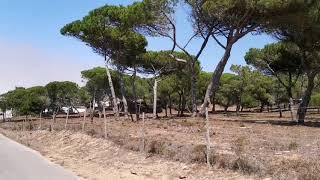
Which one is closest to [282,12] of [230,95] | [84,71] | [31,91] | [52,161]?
[52,161]

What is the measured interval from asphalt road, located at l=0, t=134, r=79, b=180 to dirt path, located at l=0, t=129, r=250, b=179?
0.45 metres

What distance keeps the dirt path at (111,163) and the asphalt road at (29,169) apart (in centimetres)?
45

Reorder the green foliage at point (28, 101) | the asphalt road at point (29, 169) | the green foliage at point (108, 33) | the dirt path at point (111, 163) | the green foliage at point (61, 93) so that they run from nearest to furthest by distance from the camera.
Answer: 1. the dirt path at point (111, 163)
2. the asphalt road at point (29, 169)
3. the green foliage at point (108, 33)
4. the green foliage at point (28, 101)
5. the green foliage at point (61, 93)

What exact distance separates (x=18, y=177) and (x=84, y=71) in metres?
67.1

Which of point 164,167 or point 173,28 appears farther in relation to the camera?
point 173,28

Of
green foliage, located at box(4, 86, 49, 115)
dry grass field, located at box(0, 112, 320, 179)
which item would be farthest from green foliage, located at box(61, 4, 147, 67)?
green foliage, located at box(4, 86, 49, 115)

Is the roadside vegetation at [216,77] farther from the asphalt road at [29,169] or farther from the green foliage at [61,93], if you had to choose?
the green foliage at [61,93]

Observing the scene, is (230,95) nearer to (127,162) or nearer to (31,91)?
(31,91)

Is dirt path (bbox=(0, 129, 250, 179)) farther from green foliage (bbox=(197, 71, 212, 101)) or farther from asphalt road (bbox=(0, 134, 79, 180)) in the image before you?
green foliage (bbox=(197, 71, 212, 101))

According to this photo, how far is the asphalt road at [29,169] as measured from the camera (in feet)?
50.0

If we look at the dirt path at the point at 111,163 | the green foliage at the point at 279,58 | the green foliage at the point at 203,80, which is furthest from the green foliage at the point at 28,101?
the dirt path at the point at 111,163

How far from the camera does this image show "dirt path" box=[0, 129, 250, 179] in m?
14.3

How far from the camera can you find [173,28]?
37.8 metres

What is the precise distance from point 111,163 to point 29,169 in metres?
2.52
